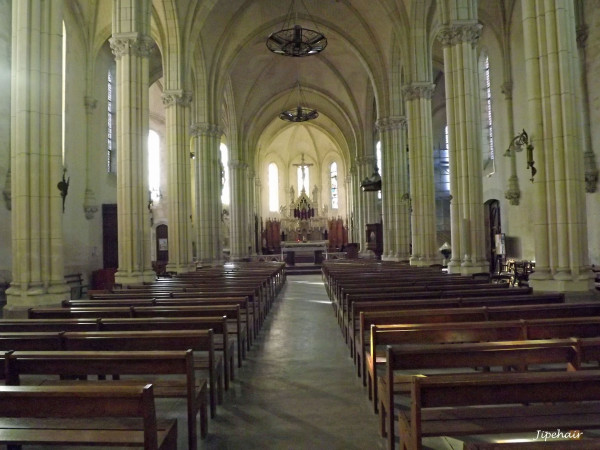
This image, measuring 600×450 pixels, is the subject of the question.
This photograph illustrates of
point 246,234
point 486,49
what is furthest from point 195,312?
point 246,234

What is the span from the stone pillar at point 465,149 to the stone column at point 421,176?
4.57 metres

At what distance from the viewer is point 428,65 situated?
1806 centimetres

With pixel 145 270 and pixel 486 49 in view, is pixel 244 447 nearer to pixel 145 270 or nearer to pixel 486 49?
pixel 145 270

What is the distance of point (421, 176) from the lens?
58.5 feet

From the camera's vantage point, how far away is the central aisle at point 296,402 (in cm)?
391

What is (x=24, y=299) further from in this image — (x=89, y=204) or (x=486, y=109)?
(x=486, y=109)

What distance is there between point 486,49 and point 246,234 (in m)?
19.3

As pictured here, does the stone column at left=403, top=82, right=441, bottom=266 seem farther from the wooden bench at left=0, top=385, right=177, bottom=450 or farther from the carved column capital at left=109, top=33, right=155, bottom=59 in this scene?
the wooden bench at left=0, top=385, right=177, bottom=450

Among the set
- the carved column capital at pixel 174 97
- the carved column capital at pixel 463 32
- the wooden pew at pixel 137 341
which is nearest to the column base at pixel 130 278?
the carved column capital at pixel 174 97

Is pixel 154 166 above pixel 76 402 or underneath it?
above

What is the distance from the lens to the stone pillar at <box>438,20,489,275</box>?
1238 cm

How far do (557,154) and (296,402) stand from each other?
6336mm

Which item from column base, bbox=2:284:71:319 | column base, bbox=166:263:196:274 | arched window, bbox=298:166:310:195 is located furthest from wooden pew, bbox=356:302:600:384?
arched window, bbox=298:166:310:195

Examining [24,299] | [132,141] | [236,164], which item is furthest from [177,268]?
[236,164]
